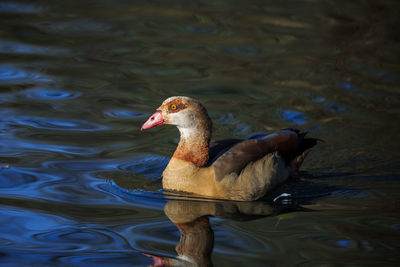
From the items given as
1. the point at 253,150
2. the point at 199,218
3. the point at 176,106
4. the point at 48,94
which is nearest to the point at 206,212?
the point at 199,218

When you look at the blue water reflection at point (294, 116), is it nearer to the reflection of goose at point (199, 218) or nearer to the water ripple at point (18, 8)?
the reflection of goose at point (199, 218)

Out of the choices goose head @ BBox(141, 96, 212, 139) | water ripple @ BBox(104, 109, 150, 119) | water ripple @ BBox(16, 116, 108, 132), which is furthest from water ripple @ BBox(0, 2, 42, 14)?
goose head @ BBox(141, 96, 212, 139)

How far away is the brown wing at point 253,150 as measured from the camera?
25.2 ft

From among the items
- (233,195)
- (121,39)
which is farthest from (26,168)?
(121,39)

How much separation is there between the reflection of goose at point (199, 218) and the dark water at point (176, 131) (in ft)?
0.08

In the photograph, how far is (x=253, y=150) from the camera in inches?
315

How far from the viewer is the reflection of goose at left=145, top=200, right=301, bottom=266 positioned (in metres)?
6.08

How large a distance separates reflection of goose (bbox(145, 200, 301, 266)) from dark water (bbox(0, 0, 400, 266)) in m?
0.02

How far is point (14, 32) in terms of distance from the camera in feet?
47.5

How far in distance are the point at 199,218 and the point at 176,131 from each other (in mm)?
3156

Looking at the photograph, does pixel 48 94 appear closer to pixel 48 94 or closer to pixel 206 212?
pixel 48 94

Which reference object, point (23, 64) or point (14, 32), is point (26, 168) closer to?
point (23, 64)

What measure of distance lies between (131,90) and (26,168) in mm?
3685

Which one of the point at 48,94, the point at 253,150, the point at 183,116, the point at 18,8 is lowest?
the point at 253,150
